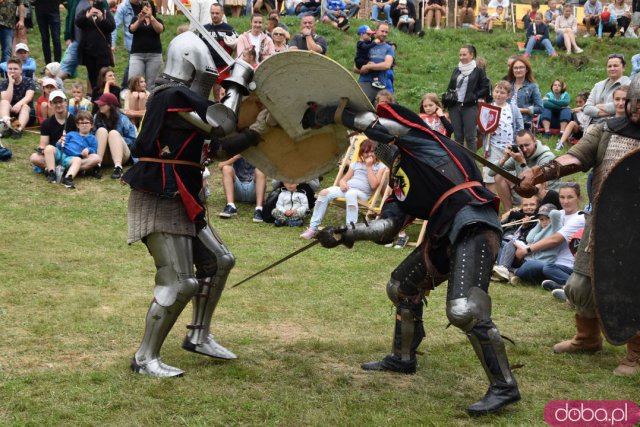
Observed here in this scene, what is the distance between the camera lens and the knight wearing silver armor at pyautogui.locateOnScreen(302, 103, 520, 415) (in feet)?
17.1

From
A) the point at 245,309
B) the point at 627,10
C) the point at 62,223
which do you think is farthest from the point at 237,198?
the point at 627,10

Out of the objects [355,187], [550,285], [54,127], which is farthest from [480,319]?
[54,127]

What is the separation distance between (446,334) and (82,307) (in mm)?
2750

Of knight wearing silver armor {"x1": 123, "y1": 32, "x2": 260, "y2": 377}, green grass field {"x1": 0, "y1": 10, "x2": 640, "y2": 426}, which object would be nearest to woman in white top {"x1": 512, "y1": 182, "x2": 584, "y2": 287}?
green grass field {"x1": 0, "y1": 10, "x2": 640, "y2": 426}

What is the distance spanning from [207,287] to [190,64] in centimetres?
142

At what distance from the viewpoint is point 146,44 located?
1340 cm

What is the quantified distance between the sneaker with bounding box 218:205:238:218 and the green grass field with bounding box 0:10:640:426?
15 cm

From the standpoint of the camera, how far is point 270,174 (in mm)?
6383

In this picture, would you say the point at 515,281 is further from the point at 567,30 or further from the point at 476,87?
the point at 567,30

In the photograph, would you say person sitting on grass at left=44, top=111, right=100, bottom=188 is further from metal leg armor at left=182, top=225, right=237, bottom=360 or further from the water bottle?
metal leg armor at left=182, top=225, right=237, bottom=360

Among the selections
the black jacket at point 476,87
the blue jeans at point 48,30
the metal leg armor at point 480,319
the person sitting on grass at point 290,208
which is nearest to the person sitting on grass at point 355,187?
the person sitting on grass at point 290,208

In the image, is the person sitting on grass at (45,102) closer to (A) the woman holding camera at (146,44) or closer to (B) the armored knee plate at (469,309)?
(A) the woman holding camera at (146,44)

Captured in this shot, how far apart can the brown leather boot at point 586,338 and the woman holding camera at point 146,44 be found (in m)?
8.55

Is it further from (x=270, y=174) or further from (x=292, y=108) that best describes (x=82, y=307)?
(x=292, y=108)
